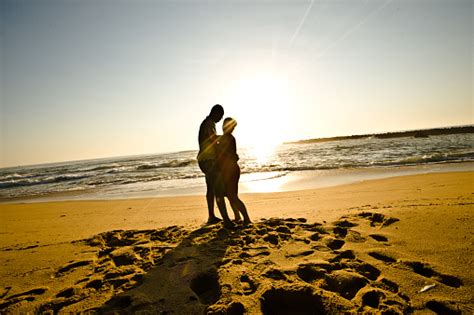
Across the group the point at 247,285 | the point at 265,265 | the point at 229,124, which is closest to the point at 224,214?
the point at 229,124

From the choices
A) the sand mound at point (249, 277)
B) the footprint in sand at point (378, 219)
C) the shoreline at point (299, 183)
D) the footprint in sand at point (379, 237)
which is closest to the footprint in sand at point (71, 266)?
the sand mound at point (249, 277)

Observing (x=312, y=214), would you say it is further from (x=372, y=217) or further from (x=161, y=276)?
(x=161, y=276)

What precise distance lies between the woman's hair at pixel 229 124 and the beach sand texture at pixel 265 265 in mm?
1675

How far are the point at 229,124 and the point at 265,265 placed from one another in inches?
92.9

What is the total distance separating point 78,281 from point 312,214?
3.99m

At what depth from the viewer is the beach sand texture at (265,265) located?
221 centimetres

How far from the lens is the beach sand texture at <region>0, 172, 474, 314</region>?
2.21 m

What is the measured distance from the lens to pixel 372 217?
4.39 metres

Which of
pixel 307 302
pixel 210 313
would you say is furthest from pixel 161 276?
pixel 307 302

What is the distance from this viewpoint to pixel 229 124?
14.4ft

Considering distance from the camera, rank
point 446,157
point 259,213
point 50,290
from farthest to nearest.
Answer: point 446,157
point 259,213
point 50,290

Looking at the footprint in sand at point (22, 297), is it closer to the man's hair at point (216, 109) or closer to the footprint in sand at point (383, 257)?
the man's hair at point (216, 109)

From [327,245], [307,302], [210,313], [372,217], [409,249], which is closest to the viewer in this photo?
[210,313]

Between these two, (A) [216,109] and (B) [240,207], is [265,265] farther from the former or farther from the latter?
(A) [216,109]
